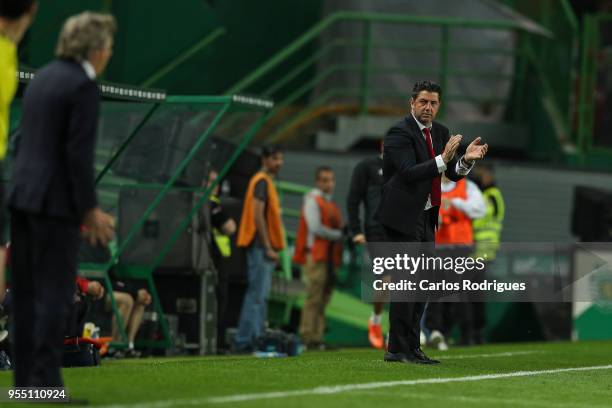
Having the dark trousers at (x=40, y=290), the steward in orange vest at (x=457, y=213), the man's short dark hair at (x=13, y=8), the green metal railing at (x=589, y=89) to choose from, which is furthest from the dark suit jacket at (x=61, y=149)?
the green metal railing at (x=589, y=89)

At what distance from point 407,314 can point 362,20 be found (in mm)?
10235

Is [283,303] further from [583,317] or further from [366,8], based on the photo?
[366,8]

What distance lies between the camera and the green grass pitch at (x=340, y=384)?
7.98 meters

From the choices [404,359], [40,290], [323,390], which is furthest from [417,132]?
[40,290]

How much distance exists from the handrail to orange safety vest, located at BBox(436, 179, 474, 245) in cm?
473

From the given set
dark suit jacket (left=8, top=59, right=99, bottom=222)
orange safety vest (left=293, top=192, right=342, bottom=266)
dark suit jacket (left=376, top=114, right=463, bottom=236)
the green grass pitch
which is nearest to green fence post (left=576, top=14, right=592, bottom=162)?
orange safety vest (left=293, top=192, right=342, bottom=266)

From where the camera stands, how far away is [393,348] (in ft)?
35.8

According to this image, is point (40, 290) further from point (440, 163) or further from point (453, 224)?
point (453, 224)

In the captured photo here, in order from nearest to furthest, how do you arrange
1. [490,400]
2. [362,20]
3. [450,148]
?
[490,400], [450,148], [362,20]

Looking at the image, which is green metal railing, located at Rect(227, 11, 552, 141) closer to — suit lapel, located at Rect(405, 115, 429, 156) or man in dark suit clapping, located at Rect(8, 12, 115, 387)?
suit lapel, located at Rect(405, 115, 429, 156)

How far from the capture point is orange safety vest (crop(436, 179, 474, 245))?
15523mm

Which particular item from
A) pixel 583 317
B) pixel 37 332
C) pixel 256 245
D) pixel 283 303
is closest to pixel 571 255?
pixel 583 317

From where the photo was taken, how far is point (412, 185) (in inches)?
417

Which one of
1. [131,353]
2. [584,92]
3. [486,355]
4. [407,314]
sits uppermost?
[584,92]
